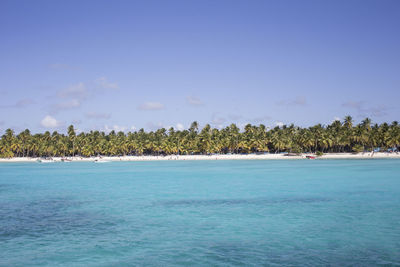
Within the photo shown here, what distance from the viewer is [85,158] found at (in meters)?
193

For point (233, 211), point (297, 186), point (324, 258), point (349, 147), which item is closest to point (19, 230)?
point (233, 211)

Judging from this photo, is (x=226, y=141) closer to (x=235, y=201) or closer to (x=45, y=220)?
(x=235, y=201)

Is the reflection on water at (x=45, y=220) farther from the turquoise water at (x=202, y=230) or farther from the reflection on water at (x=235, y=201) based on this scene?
the reflection on water at (x=235, y=201)

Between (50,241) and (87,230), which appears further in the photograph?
(87,230)

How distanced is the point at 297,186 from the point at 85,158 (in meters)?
156

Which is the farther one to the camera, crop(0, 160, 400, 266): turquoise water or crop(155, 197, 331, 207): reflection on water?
crop(155, 197, 331, 207): reflection on water

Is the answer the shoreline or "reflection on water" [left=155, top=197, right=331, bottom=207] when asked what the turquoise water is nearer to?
"reflection on water" [left=155, top=197, right=331, bottom=207]

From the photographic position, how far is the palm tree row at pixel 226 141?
6329 inches

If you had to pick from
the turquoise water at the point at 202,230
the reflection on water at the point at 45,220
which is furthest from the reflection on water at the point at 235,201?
the reflection on water at the point at 45,220

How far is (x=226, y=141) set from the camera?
178500mm

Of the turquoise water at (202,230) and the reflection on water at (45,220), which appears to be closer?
the turquoise water at (202,230)

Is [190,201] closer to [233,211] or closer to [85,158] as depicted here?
[233,211]

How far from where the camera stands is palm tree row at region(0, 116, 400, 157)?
527 ft

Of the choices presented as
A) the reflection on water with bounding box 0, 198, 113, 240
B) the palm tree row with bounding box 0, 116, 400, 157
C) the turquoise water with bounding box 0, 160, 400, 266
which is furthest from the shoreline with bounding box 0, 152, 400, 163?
the reflection on water with bounding box 0, 198, 113, 240
